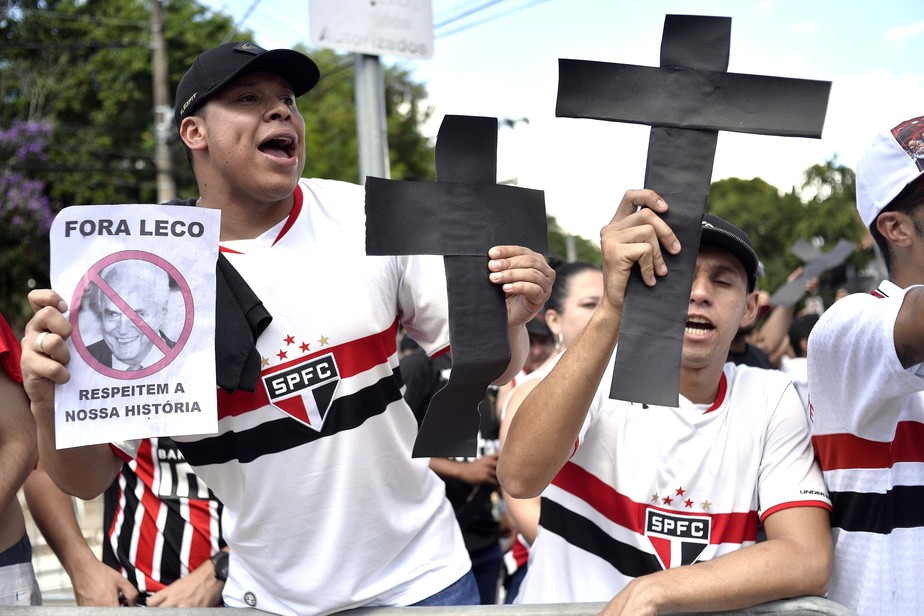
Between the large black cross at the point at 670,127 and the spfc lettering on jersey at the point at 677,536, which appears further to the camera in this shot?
the spfc lettering on jersey at the point at 677,536

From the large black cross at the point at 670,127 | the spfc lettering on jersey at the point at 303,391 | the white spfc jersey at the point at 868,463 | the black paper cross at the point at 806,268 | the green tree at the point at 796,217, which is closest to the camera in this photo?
the large black cross at the point at 670,127

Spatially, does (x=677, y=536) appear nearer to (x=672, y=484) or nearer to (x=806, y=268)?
(x=672, y=484)

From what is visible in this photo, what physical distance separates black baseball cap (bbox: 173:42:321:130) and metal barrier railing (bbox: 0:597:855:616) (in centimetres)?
133

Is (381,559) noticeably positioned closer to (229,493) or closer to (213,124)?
(229,493)

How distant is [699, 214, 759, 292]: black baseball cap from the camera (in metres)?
2.49

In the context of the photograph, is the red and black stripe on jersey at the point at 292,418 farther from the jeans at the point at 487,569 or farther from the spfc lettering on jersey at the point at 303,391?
the jeans at the point at 487,569

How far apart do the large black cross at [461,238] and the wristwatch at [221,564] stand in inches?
50.2

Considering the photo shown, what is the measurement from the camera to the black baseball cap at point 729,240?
2.49m

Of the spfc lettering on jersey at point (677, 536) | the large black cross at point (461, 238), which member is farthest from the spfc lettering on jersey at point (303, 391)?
the spfc lettering on jersey at point (677, 536)

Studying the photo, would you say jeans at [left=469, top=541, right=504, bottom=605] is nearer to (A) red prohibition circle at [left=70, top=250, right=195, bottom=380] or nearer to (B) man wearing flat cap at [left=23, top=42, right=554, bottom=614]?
(B) man wearing flat cap at [left=23, top=42, right=554, bottom=614]

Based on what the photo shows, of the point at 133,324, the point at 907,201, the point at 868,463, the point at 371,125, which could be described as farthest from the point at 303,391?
the point at 371,125

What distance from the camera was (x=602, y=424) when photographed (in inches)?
99.4

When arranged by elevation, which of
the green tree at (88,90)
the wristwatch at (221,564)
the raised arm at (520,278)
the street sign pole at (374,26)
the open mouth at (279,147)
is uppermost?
the green tree at (88,90)

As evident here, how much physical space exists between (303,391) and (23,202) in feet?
65.5
